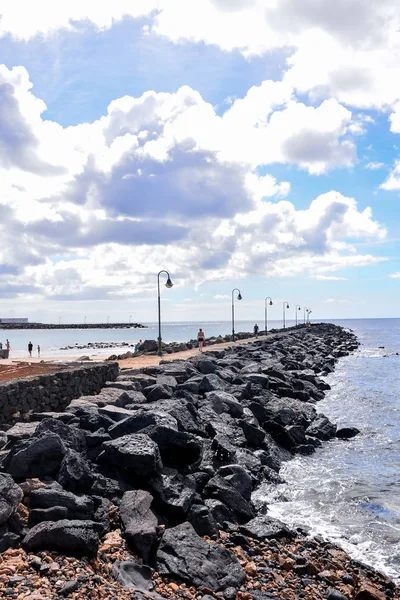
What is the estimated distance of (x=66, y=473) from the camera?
6.28 meters

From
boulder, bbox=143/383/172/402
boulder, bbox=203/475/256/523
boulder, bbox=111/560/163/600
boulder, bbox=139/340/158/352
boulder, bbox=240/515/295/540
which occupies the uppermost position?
boulder, bbox=143/383/172/402

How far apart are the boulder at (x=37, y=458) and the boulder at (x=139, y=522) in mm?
1002

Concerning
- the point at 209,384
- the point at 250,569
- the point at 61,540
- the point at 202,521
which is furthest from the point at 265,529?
the point at 209,384

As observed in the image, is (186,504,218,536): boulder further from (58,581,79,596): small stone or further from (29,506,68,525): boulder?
(58,581,79,596): small stone

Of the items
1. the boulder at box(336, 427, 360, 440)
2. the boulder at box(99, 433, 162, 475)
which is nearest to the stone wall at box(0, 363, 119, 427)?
the boulder at box(99, 433, 162, 475)

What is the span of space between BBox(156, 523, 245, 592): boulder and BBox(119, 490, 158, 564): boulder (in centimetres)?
14

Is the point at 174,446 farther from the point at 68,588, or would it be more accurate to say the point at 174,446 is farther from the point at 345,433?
the point at 345,433

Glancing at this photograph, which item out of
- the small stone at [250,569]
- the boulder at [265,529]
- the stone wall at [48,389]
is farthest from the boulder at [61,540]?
the stone wall at [48,389]

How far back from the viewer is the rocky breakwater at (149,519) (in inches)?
197

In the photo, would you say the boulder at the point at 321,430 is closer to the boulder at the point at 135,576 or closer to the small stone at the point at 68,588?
the boulder at the point at 135,576

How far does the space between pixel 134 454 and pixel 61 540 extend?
1.95 metres

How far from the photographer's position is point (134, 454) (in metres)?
6.88

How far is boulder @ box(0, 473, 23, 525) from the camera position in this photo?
16.8 ft

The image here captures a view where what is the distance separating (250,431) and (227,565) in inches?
230
